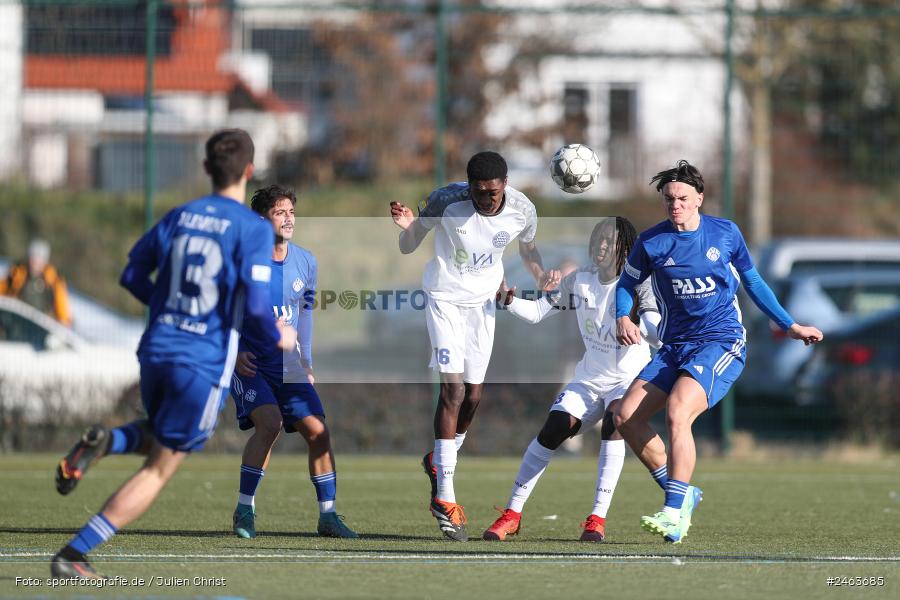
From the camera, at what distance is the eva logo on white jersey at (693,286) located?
8.59 meters

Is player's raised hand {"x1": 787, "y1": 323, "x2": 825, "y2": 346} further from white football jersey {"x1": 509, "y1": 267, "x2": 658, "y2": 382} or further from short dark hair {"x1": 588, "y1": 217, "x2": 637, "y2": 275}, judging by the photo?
short dark hair {"x1": 588, "y1": 217, "x2": 637, "y2": 275}

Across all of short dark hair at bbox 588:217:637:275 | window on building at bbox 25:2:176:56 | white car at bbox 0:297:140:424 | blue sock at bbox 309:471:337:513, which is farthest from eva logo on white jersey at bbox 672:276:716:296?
window on building at bbox 25:2:176:56

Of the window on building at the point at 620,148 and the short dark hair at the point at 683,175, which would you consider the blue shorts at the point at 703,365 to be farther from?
the window on building at the point at 620,148

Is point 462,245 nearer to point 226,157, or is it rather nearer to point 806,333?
point 806,333

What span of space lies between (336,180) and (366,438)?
5583 millimetres

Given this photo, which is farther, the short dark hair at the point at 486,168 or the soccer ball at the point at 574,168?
the soccer ball at the point at 574,168

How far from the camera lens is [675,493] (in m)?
8.29

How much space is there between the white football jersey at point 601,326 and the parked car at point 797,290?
6.84m

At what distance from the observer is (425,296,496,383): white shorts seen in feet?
30.1

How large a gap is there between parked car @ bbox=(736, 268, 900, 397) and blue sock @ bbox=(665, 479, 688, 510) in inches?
302

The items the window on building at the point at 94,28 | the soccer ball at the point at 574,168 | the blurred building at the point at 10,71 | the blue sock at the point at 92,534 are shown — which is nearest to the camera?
the blue sock at the point at 92,534

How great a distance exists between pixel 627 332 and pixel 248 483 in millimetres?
2385

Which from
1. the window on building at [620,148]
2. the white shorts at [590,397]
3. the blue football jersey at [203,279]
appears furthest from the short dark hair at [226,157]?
the window on building at [620,148]

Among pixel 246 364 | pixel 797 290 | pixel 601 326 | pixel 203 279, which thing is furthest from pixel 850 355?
pixel 203 279
